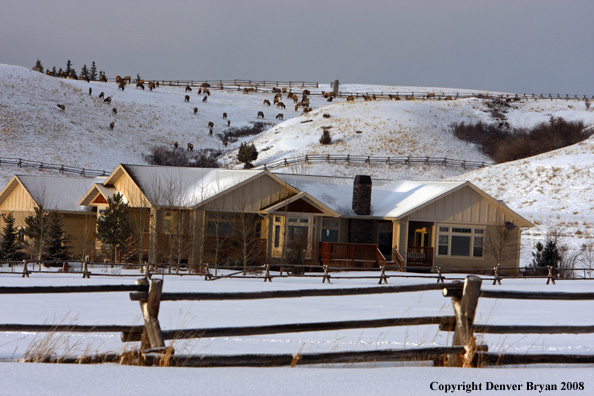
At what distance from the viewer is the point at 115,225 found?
120 feet

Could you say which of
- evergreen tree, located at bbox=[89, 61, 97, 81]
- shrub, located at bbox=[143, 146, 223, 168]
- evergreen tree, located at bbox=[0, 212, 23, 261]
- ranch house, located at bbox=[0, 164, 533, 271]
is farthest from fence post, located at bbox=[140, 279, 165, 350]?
evergreen tree, located at bbox=[89, 61, 97, 81]

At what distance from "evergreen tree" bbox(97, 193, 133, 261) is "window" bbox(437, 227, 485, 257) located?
17.2 m

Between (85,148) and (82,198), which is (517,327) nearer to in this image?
(82,198)

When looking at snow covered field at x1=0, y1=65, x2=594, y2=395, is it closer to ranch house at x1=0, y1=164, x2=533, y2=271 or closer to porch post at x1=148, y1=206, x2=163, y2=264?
ranch house at x1=0, y1=164, x2=533, y2=271

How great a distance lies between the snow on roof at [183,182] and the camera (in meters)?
37.3

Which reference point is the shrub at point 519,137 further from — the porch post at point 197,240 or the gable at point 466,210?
the porch post at point 197,240

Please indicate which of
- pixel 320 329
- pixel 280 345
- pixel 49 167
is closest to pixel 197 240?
pixel 280 345

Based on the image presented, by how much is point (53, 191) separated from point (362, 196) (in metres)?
20.3

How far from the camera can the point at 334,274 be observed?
3512 cm

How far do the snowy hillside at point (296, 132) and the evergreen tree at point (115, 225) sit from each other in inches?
1318

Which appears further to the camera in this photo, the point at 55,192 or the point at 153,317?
the point at 55,192

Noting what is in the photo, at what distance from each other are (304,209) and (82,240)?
1508 cm

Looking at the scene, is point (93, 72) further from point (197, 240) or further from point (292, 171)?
point (197, 240)

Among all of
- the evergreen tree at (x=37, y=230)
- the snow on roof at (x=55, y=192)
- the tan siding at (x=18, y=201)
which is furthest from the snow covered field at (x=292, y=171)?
the tan siding at (x=18, y=201)
